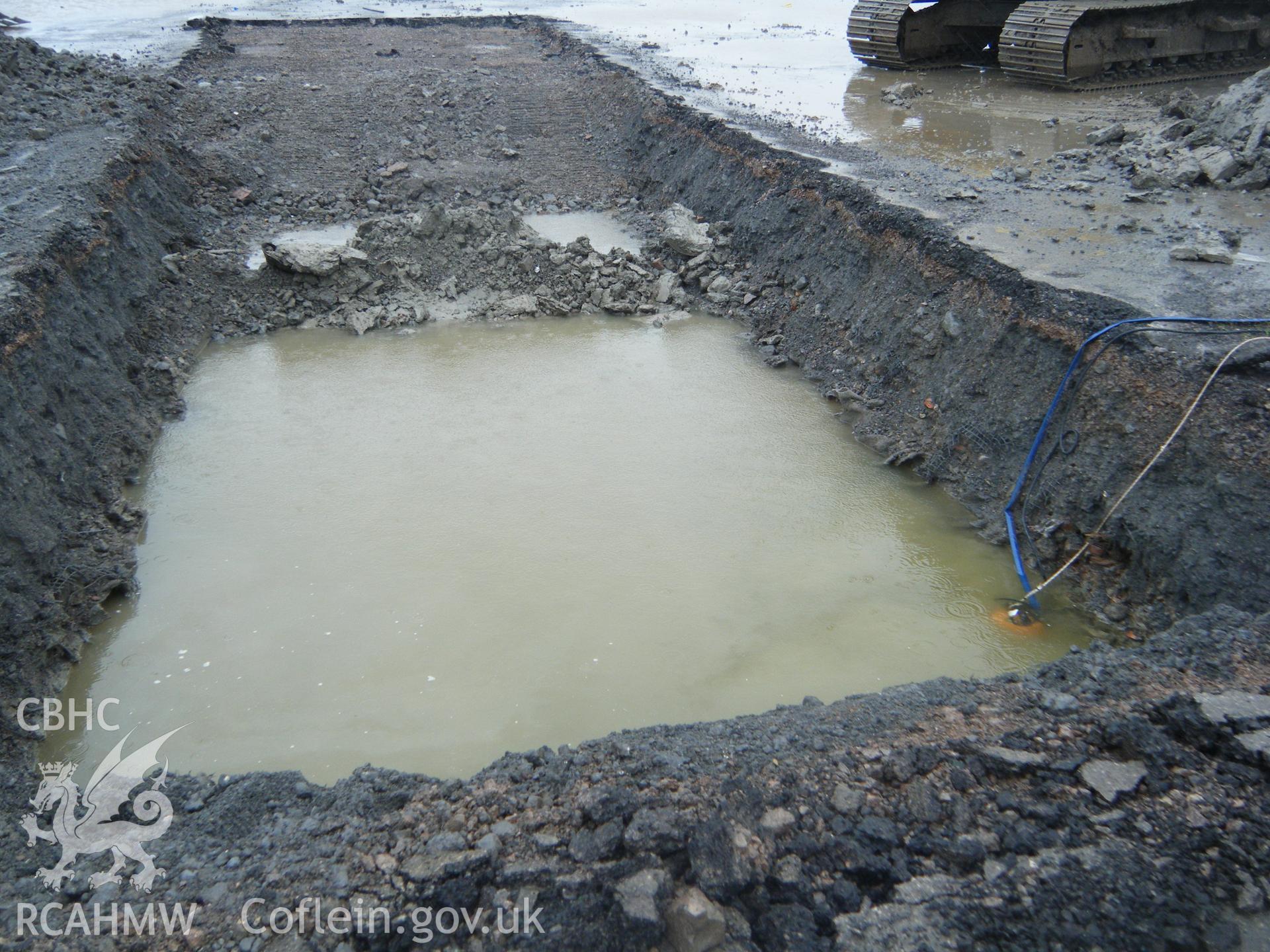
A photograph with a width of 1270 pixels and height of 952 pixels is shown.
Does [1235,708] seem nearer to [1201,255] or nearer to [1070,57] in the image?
[1201,255]

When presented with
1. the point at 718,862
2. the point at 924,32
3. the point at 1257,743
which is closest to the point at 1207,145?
the point at 924,32

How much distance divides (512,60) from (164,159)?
10.2m

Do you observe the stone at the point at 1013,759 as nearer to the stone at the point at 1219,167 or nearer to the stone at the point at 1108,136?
the stone at the point at 1219,167

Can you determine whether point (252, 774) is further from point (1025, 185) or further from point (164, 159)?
point (164, 159)

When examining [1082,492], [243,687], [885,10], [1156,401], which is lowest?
[243,687]

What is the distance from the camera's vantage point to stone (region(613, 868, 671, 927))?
2859 millimetres

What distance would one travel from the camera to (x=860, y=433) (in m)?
7.16

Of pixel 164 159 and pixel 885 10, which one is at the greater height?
pixel 885 10

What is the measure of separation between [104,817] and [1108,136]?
11.8 metres

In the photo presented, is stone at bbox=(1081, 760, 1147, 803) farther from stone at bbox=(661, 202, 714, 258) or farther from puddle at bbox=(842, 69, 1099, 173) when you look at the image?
puddle at bbox=(842, 69, 1099, 173)

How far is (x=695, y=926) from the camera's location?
2850 millimetres

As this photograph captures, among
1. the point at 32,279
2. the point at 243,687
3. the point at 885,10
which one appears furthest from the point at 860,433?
the point at 885,10

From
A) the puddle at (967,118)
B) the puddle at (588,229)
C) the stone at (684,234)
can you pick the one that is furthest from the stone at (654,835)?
the puddle at (967,118)

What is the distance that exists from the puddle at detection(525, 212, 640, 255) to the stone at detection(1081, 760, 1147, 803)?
835 cm
